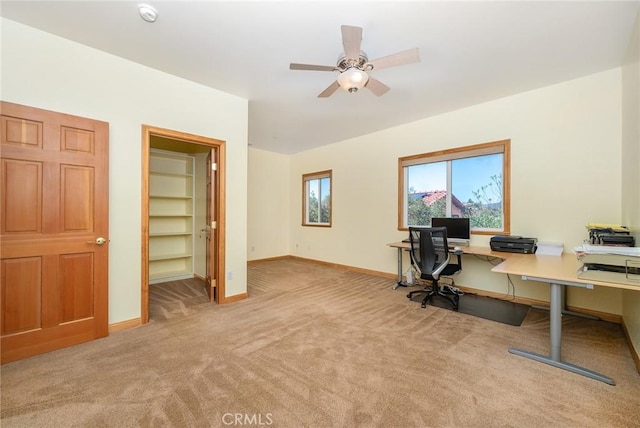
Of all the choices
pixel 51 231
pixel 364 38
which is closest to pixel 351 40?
pixel 364 38

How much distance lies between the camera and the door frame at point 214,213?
2801mm

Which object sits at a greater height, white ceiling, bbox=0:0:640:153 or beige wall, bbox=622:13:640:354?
white ceiling, bbox=0:0:640:153

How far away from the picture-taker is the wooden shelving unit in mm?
4598

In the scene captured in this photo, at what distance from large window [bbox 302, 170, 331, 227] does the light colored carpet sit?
11.5 feet

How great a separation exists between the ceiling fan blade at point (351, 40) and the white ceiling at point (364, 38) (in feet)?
0.76

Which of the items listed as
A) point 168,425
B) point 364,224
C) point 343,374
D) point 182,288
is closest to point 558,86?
point 364,224

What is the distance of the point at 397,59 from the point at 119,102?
9.08ft

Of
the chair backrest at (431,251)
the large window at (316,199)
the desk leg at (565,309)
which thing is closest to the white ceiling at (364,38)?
the chair backrest at (431,251)

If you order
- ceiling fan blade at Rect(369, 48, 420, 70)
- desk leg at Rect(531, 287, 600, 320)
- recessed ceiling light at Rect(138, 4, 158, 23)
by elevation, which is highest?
recessed ceiling light at Rect(138, 4, 158, 23)

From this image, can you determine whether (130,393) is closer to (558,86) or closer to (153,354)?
(153,354)

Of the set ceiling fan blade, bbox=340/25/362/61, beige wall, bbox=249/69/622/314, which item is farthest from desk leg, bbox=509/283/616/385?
ceiling fan blade, bbox=340/25/362/61

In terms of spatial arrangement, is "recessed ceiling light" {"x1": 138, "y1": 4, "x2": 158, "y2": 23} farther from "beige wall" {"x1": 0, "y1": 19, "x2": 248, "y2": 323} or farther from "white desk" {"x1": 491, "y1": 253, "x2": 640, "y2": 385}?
"white desk" {"x1": 491, "y1": 253, "x2": 640, "y2": 385}

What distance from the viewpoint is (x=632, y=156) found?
235cm

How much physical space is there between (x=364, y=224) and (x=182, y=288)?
345 cm
